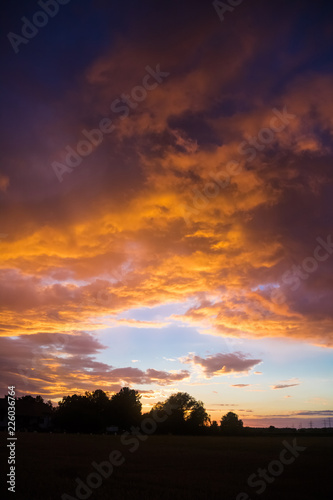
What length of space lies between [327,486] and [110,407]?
101 meters

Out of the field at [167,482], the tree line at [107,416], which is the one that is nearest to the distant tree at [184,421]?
the tree line at [107,416]

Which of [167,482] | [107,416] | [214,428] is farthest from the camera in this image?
[214,428]

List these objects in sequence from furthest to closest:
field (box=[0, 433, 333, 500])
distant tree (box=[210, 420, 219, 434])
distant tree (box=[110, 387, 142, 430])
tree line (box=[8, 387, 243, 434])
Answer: distant tree (box=[210, 420, 219, 434]) < distant tree (box=[110, 387, 142, 430]) < tree line (box=[8, 387, 243, 434]) < field (box=[0, 433, 333, 500])

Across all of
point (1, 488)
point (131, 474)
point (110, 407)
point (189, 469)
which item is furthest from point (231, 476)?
point (110, 407)

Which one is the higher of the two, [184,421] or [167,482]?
[167,482]

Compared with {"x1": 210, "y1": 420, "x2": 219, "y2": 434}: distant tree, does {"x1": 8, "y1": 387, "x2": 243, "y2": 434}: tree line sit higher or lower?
higher

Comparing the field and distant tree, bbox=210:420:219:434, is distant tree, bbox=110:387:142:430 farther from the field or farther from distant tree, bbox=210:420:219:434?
the field

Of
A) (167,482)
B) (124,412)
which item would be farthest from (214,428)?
(167,482)

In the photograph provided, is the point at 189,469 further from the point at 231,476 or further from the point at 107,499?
the point at 107,499

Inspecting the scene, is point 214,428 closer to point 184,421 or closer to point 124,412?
point 184,421

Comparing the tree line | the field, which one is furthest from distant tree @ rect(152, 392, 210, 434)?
the field

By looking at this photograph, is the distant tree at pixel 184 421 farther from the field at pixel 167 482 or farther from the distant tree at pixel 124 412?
the field at pixel 167 482

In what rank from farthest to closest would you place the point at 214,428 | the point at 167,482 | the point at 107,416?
1. the point at 214,428
2. the point at 107,416
3. the point at 167,482

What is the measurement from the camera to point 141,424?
368 feet
